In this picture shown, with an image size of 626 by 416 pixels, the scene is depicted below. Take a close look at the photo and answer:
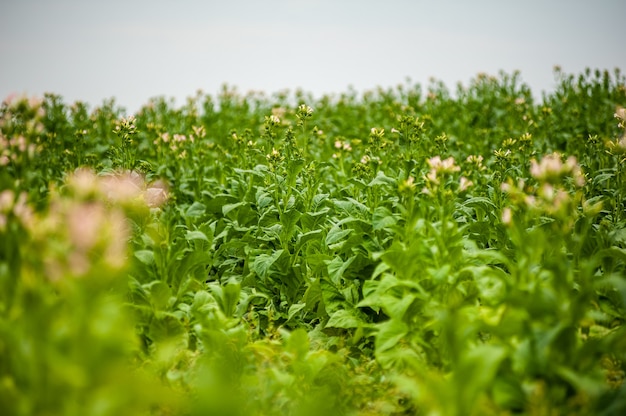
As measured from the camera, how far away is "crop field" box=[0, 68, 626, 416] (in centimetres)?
205

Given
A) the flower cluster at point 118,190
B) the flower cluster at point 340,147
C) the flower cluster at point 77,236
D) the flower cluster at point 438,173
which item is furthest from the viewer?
the flower cluster at point 340,147

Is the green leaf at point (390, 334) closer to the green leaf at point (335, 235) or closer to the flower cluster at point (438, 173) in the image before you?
the flower cluster at point (438, 173)

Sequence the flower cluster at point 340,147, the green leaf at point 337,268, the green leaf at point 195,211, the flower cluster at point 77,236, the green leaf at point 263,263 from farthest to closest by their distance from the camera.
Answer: the flower cluster at point 340,147
the green leaf at point 195,211
the green leaf at point 263,263
the green leaf at point 337,268
the flower cluster at point 77,236

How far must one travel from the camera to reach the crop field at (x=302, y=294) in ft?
6.72

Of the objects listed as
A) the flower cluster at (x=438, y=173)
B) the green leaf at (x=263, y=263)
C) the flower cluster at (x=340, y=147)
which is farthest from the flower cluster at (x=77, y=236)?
the flower cluster at (x=340, y=147)

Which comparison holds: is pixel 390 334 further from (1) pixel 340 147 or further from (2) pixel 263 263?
(1) pixel 340 147

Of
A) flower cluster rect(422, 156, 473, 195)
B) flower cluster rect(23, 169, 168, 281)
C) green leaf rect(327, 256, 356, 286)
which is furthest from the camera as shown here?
green leaf rect(327, 256, 356, 286)

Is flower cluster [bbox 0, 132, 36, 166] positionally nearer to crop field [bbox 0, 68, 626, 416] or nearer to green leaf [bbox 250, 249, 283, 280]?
crop field [bbox 0, 68, 626, 416]

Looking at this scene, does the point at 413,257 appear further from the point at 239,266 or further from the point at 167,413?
the point at 239,266

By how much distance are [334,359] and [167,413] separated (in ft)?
3.16

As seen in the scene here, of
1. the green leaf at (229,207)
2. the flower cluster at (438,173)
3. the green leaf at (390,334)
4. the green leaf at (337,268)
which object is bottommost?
the green leaf at (390,334)

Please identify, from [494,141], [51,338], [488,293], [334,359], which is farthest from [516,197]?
[494,141]

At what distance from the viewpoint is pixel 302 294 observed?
4.55m

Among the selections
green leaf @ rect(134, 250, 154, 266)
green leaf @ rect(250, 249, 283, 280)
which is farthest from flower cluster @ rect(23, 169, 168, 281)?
green leaf @ rect(250, 249, 283, 280)
